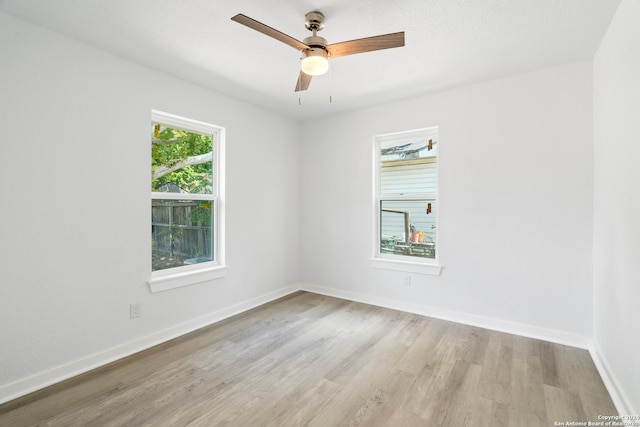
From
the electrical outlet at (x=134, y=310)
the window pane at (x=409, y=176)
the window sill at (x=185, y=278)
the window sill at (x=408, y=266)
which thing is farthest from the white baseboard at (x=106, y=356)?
the window pane at (x=409, y=176)

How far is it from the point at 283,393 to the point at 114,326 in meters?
1.54

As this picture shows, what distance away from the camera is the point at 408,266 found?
143 inches

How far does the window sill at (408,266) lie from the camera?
3.44 meters

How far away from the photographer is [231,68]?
278 centimetres

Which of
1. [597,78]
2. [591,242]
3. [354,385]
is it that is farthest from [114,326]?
[597,78]

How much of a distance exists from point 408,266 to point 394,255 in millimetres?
294

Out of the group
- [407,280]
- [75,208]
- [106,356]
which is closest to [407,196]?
[407,280]

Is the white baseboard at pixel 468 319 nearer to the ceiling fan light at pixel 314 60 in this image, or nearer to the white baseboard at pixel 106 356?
the white baseboard at pixel 106 356

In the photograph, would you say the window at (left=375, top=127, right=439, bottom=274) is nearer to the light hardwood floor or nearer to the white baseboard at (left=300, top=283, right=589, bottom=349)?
the white baseboard at (left=300, top=283, right=589, bottom=349)

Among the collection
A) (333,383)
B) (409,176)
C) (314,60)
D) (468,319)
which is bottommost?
(333,383)

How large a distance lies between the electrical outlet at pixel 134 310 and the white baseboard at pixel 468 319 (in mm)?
2306

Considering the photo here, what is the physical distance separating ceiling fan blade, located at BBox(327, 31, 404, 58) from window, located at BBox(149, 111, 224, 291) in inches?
71.5

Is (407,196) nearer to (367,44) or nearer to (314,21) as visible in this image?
(367,44)

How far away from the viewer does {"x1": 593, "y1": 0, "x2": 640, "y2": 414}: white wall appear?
1.70 m
